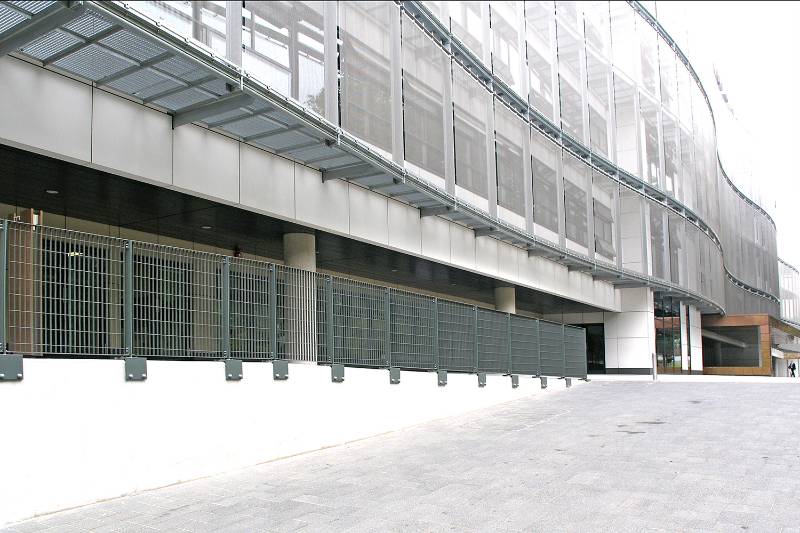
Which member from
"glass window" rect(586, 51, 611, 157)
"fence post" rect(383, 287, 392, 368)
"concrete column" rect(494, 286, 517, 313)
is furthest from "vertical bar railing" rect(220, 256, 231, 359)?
"glass window" rect(586, 51, 611, 157)

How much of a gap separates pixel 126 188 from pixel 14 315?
582 cm

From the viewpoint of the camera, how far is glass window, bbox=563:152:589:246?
101 ft

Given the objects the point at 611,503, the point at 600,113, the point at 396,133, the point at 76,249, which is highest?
the point at 600,113

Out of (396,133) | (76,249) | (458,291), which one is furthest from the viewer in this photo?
(458,291)

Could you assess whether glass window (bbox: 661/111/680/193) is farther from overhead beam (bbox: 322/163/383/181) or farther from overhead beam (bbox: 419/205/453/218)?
overhead beam (bbox: 322/163/383/181)

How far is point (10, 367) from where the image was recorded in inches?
303

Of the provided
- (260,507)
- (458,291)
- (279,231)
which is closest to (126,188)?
(279,231)

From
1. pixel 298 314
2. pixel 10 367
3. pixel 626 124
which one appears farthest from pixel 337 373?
pixel 626 124

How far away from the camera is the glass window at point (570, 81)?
3173cm

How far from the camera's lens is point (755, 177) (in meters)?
76.9

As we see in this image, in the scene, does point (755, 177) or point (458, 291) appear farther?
point (755, 177)

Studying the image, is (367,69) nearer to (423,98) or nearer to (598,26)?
(423,98)

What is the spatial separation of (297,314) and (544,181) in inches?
724

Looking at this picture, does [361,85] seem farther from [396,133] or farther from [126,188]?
[126,188]
